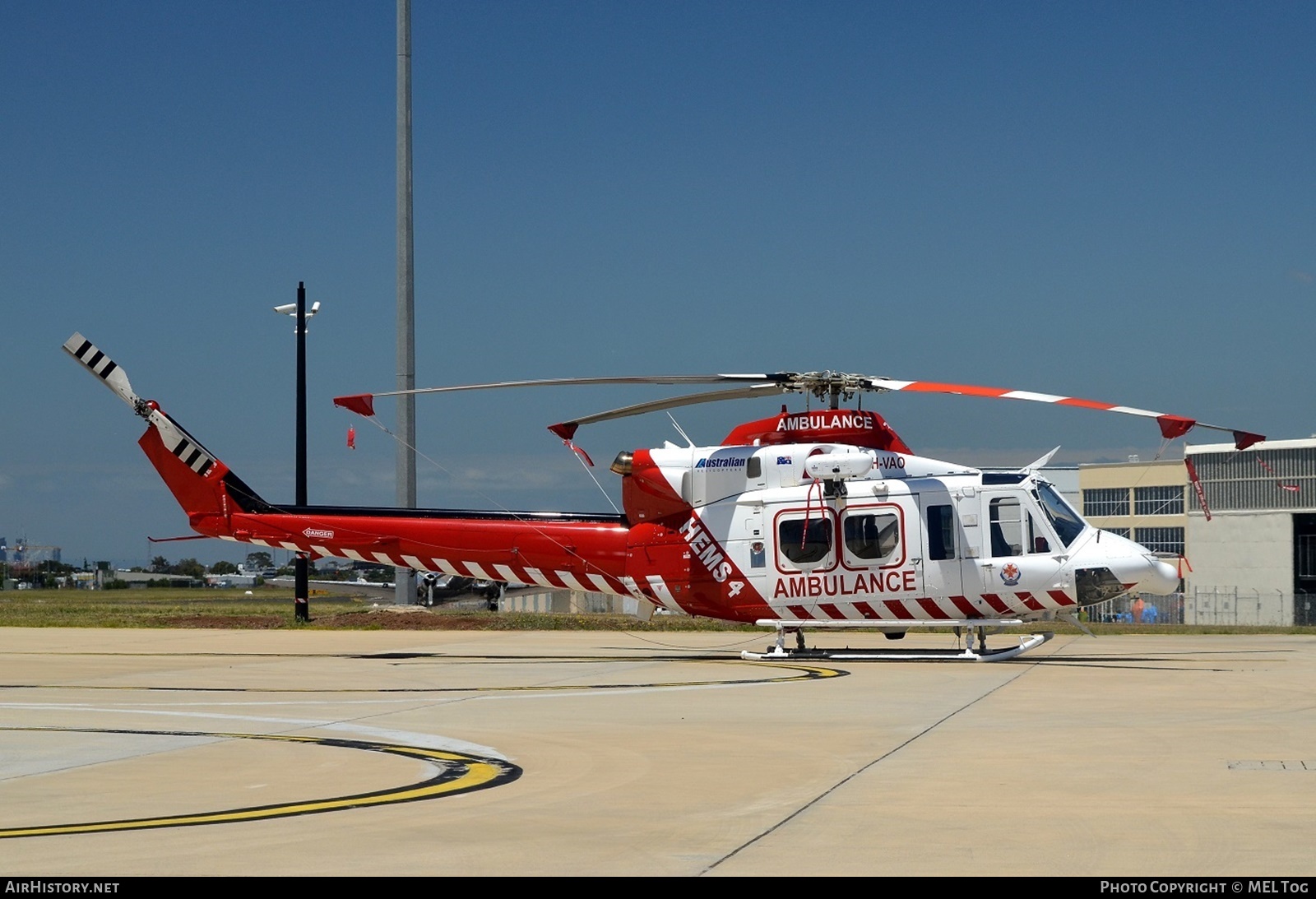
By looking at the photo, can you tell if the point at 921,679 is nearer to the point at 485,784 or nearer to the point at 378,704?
the point at 378,704

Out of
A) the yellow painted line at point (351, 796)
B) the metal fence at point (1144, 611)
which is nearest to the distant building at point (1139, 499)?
the metal fence at point (1144, 611)

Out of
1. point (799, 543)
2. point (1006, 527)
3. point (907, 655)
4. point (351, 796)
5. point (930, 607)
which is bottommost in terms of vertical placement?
point (907, 655)

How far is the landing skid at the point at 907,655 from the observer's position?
65.6 feet

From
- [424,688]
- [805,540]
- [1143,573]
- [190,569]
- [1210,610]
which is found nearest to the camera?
[424,688]

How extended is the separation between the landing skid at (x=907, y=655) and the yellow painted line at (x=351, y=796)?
33.5 feet

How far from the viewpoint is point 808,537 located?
20.5 metres

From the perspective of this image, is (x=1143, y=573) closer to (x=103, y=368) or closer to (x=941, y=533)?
(x=941, y=533)

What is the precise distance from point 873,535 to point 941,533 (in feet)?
3.19

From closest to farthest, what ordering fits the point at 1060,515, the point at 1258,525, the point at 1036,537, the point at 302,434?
the point at 1036,537, the point at 1060,515, the point at 302,434, the point at 1258,525

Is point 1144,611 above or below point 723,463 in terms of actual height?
below

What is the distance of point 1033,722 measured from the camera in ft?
40.9

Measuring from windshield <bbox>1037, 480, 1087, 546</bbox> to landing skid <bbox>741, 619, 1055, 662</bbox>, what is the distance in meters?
1.42

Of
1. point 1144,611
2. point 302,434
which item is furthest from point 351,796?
point 1144,611

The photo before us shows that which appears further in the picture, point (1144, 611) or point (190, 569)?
point (190, 569)
